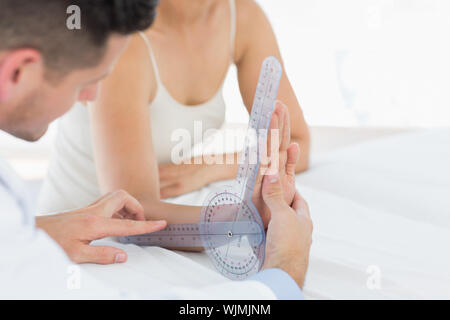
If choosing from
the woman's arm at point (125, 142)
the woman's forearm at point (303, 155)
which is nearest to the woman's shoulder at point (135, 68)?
the woman's arm at point (125, 142)

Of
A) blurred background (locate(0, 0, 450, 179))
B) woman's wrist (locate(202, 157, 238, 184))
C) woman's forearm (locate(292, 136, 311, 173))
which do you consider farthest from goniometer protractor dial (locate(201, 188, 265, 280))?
blurred background (locate(0, 0, 450, 179))

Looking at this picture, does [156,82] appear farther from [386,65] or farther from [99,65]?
[386,65]

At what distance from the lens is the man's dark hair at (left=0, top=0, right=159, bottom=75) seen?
23.2 inches

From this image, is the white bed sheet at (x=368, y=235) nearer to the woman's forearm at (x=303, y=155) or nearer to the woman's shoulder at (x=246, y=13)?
the woman's forearm at (x=303, y=155)

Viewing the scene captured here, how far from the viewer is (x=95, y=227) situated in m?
0.80

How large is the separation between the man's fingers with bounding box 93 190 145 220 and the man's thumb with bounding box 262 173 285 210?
9.5 inches

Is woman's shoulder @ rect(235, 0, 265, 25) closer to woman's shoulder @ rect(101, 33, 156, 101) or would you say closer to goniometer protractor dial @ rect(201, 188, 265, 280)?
woman's shoulder @ rect(101, 33, 156, 101)

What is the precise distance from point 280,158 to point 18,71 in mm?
392

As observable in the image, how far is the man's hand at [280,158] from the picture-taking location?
2.47 ft

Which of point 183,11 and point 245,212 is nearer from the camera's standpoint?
point 245,212

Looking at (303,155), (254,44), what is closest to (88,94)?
(254,44)

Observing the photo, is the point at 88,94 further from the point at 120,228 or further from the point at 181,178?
the point at 181,178
